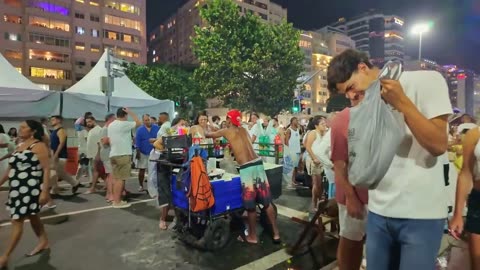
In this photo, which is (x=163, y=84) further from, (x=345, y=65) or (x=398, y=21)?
(x=398, y=21)

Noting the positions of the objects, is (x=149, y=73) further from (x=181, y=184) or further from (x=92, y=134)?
(x=181, y=184)

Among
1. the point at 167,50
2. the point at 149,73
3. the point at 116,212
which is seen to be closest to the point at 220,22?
the point at 149,73

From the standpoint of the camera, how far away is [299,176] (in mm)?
9484

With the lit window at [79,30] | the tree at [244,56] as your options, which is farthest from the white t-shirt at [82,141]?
the lit window at [79,30]

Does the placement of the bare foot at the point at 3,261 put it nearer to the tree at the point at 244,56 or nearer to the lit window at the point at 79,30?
the tree at the point at 244,56

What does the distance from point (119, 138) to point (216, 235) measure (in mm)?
3739

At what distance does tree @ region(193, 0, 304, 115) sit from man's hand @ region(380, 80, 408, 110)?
2986cm

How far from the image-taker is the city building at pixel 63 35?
55.2 meters

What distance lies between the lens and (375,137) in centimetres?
149

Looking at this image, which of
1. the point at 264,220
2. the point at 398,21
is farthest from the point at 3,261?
the point at 398,21

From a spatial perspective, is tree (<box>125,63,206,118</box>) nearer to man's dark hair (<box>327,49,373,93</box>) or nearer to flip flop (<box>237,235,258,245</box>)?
flip flop (<box>237,235,258,245</box>)

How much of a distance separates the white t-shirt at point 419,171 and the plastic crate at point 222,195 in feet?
10.7

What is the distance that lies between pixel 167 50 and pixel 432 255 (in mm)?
112856

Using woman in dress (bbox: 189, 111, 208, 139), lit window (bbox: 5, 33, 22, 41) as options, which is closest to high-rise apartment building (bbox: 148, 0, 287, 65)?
lit window (bbox: 5, 33, 22, 41)
